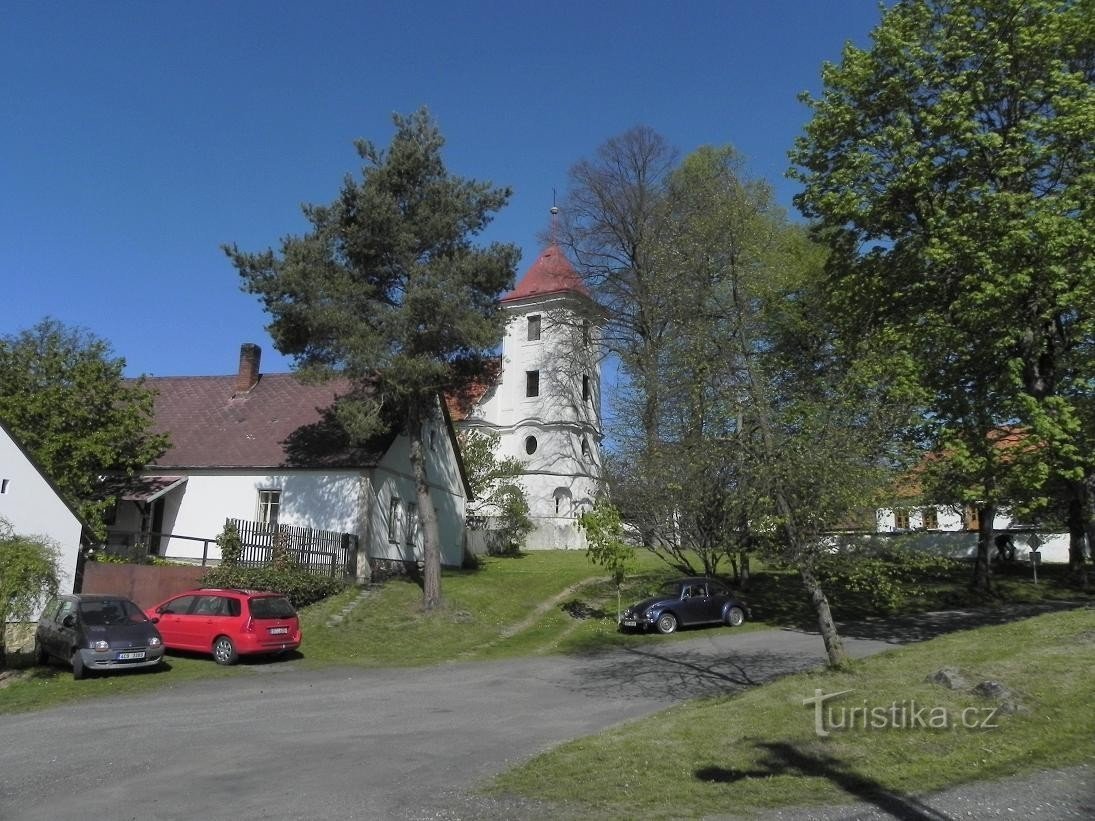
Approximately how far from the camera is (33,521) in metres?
19.9

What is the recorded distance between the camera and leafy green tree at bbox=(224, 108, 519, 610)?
2311cm

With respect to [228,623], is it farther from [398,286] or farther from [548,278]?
[548,278]

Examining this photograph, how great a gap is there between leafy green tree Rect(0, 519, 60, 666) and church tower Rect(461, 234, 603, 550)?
88.0 feet

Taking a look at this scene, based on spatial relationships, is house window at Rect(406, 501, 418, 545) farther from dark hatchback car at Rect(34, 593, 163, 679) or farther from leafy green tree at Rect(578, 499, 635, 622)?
dark hatchback car at Rect(34, 593, 163, 679)

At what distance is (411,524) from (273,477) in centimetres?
547

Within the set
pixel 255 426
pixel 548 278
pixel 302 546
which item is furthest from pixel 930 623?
pixel 548 278

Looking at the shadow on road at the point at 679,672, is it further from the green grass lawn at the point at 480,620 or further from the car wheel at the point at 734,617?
the car wheel at the point at 734,617

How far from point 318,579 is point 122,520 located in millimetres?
10116

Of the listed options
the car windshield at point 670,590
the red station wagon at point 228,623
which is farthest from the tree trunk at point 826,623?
the red station wagon at point 228,623

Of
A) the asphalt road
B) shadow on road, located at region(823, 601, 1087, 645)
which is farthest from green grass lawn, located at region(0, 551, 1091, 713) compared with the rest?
the asphalt road

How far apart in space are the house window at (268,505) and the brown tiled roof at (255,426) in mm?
968

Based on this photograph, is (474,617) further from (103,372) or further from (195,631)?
(103,372)

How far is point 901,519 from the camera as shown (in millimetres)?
13227

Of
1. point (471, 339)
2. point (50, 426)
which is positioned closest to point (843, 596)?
point (471, 339)
